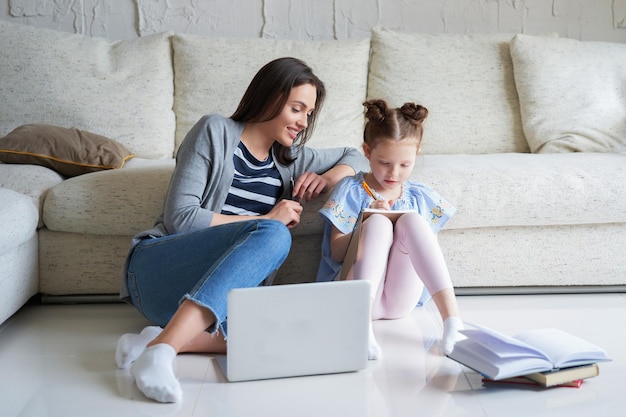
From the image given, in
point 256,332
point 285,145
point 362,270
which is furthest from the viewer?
point 285,145

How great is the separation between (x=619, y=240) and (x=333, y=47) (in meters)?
1.31

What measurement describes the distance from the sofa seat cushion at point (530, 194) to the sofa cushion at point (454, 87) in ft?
2.08

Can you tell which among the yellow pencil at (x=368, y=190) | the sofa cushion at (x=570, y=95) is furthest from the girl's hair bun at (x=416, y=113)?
the sofa cushion at (x=570, y=95)

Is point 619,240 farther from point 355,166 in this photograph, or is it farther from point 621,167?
point 355,166

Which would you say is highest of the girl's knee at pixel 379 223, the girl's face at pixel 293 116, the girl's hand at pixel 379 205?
the girl's face at pixel 293 116

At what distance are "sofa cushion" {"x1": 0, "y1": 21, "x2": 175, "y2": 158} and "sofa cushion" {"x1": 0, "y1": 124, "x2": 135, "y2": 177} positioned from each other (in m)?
0.30

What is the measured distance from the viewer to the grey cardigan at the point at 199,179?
1.91m

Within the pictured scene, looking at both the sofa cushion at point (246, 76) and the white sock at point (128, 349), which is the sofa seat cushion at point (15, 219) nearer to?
the white sock at point (128, 349)

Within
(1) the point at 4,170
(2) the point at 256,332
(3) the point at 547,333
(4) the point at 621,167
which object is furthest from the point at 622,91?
(1) the point at 4,170

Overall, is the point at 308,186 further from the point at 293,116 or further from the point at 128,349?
the point at 128,349

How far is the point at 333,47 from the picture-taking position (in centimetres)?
303

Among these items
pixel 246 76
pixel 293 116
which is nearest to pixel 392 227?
pixel 293 116

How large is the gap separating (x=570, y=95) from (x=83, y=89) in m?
1.84

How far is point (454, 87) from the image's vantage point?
9.81ft
